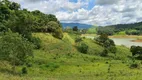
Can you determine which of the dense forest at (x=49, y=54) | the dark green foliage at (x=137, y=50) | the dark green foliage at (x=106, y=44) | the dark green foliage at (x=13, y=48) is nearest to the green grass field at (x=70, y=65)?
the dense forest at (x=49, y=54)

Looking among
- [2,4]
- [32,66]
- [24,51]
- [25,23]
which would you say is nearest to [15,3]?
[2,4]

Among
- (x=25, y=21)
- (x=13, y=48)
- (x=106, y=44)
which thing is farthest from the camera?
(x=106, y=44)

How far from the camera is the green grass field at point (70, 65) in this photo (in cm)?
3619

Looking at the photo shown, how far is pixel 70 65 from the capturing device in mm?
53125

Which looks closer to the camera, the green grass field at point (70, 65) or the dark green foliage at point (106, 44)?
the green grass field at point (70, 65)

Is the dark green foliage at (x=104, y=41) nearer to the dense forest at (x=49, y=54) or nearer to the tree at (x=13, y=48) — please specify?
the dense forest at (x=49, y=54)

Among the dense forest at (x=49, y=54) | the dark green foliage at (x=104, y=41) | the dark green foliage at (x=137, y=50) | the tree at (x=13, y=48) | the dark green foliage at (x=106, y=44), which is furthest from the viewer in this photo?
the dark green foliage at (x=104, y=41)

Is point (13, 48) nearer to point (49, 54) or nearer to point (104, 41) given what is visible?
point (49, 54)

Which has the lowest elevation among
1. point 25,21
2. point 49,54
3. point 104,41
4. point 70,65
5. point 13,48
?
point 70,65

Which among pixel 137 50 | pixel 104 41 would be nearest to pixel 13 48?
pixel 137 50

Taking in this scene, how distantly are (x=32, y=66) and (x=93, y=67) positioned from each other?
12.0 meters

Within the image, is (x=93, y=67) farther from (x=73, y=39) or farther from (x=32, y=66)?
(x=73, y=39)

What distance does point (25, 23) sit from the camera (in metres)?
70.2

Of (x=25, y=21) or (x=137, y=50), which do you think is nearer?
(x=25, y=21)
